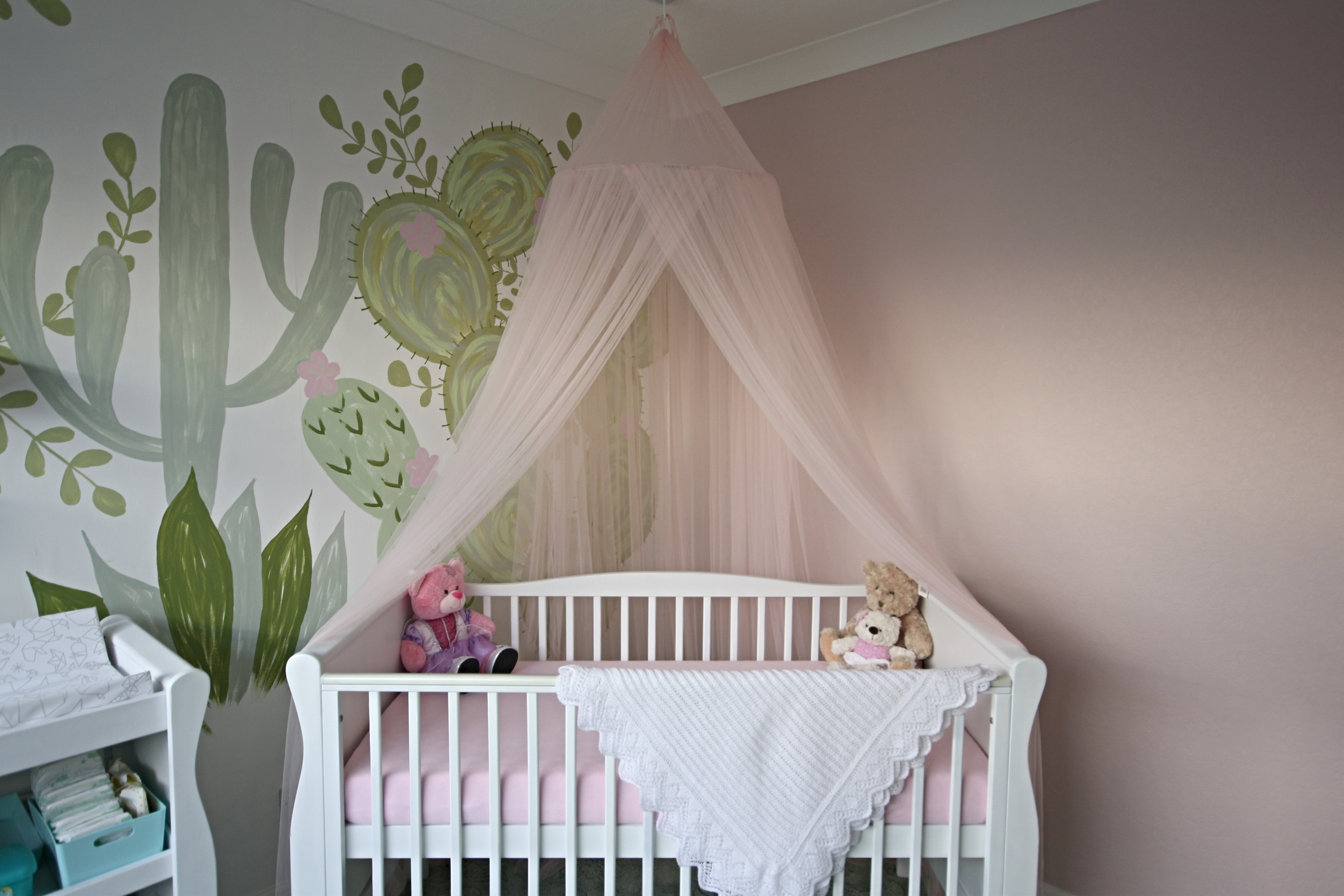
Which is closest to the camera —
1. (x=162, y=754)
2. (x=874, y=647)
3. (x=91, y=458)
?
(x=162, y=754)

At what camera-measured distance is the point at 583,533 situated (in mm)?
2832

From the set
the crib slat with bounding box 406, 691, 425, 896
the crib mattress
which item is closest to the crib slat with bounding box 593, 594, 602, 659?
the crib mattress

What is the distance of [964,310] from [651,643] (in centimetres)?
155

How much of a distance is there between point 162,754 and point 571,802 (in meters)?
0.91

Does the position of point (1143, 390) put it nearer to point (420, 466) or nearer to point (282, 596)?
point (420, 466)

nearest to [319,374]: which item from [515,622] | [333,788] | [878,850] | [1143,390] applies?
[515,622]

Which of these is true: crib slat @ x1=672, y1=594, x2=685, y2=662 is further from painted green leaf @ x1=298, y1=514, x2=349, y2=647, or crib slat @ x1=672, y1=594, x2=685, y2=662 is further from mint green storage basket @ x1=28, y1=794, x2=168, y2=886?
mint green storage basket @ x1=28, y1=794, x2=168, y2=886

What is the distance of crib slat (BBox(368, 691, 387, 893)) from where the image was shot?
6.21 feet

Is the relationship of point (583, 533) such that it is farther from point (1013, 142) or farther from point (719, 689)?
point (1013, 142)

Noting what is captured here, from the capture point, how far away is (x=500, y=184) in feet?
9.79

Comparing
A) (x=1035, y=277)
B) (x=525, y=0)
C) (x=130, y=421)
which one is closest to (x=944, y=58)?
(x=1035, y=277)

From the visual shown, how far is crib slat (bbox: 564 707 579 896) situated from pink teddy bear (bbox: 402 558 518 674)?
Result: 626mm

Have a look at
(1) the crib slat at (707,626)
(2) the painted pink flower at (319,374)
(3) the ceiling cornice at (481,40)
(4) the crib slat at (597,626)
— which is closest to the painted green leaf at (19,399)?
(2) the painted pink flower at (319,374)

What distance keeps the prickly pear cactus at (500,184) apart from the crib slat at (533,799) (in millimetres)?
1748
